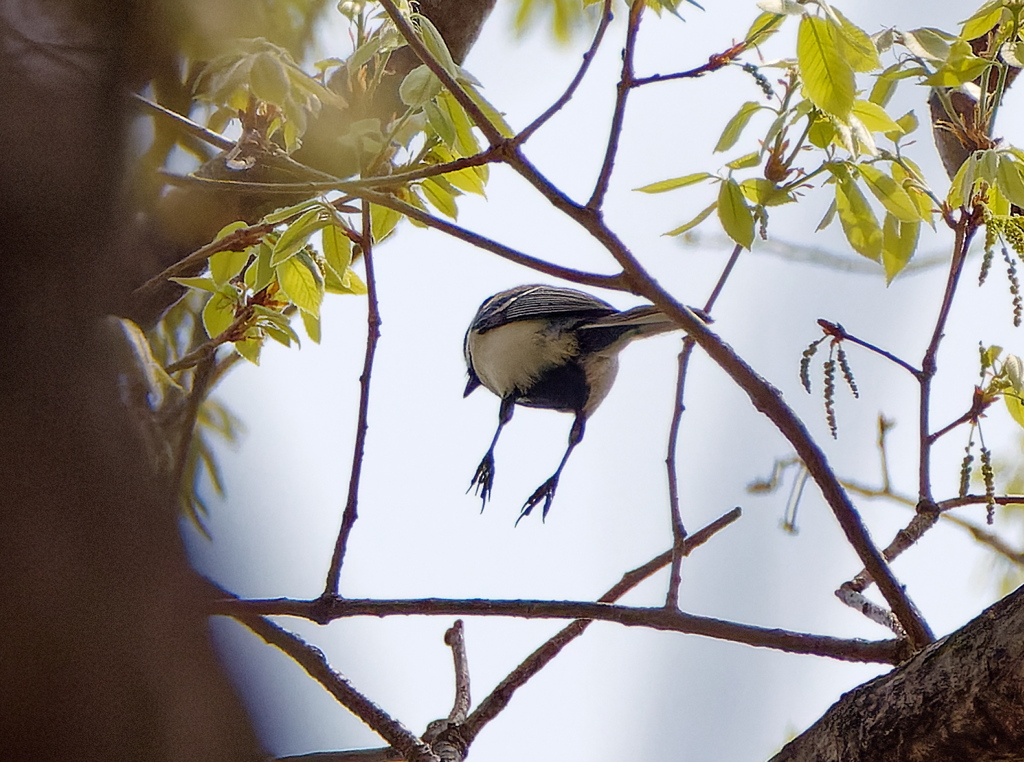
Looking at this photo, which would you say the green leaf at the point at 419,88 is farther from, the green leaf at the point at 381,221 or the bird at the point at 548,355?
the bird at the point at 548,355

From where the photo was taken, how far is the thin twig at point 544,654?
55.9 inches

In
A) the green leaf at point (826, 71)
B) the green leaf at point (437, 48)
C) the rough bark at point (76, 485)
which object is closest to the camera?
the rough bark at point (76, 485)

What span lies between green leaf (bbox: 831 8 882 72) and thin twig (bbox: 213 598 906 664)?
2.25 feet

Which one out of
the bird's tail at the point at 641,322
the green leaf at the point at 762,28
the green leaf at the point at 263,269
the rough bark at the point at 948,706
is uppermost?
the bird's tail at the point at 641,322

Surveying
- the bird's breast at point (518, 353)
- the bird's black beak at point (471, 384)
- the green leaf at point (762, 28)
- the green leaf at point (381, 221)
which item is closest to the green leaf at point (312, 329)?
the green leaf at point (381, 221)

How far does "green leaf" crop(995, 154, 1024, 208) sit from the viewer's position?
1.13m

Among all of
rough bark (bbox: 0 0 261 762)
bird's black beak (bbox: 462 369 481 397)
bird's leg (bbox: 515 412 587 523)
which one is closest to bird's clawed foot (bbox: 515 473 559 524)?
bird's leg (bbox: 515 412 587 523)

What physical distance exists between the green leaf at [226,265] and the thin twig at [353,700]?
750mm

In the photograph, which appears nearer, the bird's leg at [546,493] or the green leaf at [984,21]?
the green leaf at [984,21]

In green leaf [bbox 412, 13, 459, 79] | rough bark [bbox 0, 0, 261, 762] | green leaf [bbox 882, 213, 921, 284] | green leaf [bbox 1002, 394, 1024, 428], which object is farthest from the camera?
green leaf [bbox 1002, 394, 1024, 428]

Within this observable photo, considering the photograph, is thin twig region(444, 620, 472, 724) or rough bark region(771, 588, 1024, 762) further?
thin twig region(444, 620, 472, 724)

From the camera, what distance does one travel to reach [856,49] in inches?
42.4

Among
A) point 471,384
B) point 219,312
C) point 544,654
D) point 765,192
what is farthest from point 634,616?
point 471,384

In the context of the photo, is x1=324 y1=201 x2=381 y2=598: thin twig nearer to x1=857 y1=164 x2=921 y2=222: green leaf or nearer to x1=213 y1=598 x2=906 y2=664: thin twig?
x1=213 y1=598 x2=906 y2=664: thin twig
